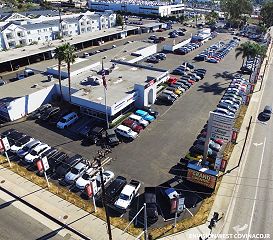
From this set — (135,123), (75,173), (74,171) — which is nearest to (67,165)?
(74,171)

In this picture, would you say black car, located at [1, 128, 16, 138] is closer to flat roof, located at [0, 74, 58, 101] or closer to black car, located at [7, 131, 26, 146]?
black car, located at [7, 131, 26, 146]

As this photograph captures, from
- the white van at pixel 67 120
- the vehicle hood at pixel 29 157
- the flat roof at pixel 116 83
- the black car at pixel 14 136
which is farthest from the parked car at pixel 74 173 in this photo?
the flat roof at pixel 116 83

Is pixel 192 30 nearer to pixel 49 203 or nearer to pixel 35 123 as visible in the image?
pixel 35 123

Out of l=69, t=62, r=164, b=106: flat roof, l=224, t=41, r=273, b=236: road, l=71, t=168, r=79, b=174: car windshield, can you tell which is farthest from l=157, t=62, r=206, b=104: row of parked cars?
l=71, t=168, r=79, b=174: car windshield

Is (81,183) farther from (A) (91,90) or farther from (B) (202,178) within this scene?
(A) (91,90)

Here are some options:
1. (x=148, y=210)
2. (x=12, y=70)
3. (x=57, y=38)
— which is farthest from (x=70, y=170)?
(x=57, y=38)

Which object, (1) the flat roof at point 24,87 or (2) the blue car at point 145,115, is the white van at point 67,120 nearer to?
(1) the flat roof at point 24,87
